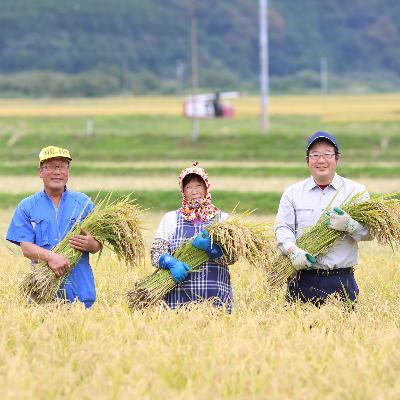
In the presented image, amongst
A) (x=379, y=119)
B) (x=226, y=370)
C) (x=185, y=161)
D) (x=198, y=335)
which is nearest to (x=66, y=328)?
(x=198, y=335)

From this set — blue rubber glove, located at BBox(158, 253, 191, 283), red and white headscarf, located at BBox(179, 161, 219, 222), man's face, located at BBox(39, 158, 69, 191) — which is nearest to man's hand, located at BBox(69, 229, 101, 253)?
man's face, located at BBox(39, 158, 69, 191)

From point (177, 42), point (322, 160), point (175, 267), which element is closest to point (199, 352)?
point (175, 267)

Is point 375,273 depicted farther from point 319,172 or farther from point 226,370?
point 226,370

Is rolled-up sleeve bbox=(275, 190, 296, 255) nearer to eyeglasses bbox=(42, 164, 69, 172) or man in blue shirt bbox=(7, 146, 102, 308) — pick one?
man in blue shirt bbox=(7, 146, 102, 308)

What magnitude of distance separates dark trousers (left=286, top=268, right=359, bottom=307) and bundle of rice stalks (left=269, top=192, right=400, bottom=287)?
107 millimetres

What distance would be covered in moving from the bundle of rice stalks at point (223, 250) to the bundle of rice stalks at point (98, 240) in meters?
0.26

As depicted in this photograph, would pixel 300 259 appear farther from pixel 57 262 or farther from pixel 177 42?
pixel 177 42

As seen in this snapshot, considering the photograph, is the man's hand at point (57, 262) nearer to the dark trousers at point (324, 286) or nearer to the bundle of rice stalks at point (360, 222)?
the bundle of rice stalks at point (360, 222)

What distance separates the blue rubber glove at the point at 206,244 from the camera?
6358 mm

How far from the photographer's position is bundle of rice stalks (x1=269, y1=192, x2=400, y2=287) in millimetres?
6754

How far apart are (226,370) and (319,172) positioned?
2046mm

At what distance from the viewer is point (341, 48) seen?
114 meters

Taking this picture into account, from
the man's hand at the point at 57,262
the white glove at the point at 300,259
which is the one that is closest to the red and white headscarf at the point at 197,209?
the white glove at the point at 300,259

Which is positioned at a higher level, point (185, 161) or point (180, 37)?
point (180, 37)
